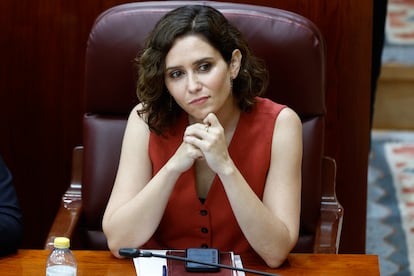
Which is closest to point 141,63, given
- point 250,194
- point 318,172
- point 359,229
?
point 250,194

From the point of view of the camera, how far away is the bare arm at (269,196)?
6.95ft

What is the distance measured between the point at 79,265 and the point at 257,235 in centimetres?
Answer: 39

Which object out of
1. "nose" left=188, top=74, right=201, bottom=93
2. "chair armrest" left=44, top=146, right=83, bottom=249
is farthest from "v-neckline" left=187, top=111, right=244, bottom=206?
"chair armrest" left=44, top=146, right=83, bottom=249

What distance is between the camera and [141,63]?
2.28 metres

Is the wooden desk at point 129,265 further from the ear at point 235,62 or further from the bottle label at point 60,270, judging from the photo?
the ear at point 235,62

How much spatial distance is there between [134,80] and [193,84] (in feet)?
1.38

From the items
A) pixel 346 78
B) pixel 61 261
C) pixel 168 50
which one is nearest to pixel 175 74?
pixel 168 50

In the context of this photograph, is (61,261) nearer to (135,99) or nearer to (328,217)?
(135,99)

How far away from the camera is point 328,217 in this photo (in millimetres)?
2533

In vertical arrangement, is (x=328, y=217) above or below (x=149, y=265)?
below

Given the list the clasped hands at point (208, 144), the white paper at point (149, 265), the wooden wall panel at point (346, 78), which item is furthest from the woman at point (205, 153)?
the wooden wall panel at point (346, 78)

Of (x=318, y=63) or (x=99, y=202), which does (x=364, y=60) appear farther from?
(x=99, y=202)

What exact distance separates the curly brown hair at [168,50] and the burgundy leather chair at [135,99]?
5.0 inches

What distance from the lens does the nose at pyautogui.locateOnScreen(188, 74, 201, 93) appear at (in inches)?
84.7
